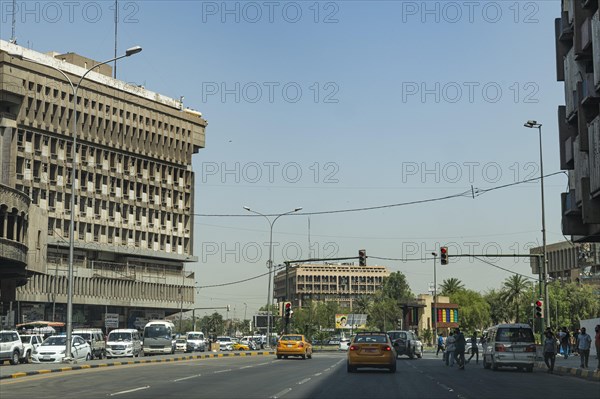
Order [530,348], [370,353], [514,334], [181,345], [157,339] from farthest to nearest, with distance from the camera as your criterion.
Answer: [181,345], [157,339], [514,334], [530,348], [370,353]

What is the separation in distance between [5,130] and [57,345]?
57058mm

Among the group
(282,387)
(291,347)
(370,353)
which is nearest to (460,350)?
(370,353)

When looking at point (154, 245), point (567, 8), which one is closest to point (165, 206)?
point (154, 245)

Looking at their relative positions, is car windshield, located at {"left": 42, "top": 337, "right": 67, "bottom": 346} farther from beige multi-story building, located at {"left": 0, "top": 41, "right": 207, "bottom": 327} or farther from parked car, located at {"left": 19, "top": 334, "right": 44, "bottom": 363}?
beige multi-story building, located at {"left": 0, "top": 41, "right": 207, "bottom": 327}

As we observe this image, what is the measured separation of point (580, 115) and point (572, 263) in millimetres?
134407

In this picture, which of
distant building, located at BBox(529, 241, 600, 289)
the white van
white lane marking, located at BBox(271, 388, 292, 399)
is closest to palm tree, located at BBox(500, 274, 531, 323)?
distant building, located at BBox(529, 241, 600, 289)

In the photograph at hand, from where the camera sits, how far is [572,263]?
164 metres

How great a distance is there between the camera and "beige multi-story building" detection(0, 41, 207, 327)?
95750 mm

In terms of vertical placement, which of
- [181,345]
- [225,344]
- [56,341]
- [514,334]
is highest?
[514,334]

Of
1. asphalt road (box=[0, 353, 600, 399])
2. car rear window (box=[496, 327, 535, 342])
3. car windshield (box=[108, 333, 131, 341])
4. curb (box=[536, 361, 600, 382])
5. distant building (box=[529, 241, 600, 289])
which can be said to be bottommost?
curb (box=[536, 361, 600, 382])

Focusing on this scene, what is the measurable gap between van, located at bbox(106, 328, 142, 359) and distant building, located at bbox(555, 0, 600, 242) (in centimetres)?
2729

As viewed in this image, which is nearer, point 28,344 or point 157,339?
point 28,344

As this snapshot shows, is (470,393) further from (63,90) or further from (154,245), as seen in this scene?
(154,245)

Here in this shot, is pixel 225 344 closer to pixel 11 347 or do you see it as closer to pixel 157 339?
pixel 157 339
